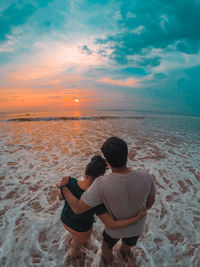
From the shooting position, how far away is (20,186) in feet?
15.9

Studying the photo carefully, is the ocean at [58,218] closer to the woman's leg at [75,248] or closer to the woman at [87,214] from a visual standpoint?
the woman's leg at [75,248]

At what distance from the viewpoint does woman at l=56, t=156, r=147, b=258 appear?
166 cm

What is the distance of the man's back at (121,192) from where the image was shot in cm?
151

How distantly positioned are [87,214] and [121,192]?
0.81m

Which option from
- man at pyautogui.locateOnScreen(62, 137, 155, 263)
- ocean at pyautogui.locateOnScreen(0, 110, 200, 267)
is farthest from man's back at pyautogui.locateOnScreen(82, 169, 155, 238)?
ocean at pyautogui.locateOnScreen(0, 110, 200, 267)

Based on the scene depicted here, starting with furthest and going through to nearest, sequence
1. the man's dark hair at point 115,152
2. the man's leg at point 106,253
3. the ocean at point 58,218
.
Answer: the ocean at point 58,218
the man's leg at point 106,253
the man's dark hair at point 115,152

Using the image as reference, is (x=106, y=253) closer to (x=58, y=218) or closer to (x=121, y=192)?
(x=121, y=192)

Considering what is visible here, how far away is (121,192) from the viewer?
5.00 ft

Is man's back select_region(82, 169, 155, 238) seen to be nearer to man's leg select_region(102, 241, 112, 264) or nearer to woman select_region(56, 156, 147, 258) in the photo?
woman select_region(56, 156, 147, 258)

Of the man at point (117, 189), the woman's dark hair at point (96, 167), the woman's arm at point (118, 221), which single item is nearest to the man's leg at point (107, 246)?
the woman's arm at point (118, 221)

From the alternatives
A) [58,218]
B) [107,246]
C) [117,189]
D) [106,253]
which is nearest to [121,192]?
[117,189]

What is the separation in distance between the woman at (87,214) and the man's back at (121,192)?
64mm

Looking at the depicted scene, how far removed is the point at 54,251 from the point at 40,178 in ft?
9.79

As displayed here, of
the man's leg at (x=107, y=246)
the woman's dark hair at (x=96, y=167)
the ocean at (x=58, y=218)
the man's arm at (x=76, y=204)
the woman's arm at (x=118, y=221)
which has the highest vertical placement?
the woman's dark hair at (x=96, y=167)
